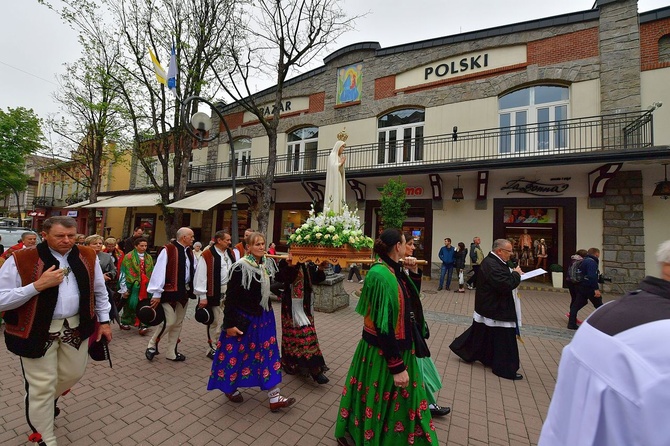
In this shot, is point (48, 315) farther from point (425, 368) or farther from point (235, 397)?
point (425, 368)

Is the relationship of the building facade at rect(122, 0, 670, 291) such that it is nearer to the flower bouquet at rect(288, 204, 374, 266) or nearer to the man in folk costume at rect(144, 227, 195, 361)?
the flower bouquet at rect(288, 204, 374, 266)

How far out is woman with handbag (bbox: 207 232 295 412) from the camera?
334 centimetres

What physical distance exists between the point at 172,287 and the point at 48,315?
209 centimetres

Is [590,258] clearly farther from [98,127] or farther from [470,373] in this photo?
[98,127]

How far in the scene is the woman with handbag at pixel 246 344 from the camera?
3338mm

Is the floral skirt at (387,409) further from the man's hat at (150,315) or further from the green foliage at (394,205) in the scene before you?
the green foliage at (394,205)

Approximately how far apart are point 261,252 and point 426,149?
39.2ft

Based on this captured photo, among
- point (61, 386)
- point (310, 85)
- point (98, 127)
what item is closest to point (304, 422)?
point (61, 386)

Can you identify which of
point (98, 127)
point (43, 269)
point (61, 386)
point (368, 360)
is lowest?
point (61, 386)

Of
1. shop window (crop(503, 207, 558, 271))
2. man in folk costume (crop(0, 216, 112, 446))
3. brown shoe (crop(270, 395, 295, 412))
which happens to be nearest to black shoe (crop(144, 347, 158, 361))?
man in folk costume (crop(0, 216, 112, 446))

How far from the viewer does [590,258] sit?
663cm

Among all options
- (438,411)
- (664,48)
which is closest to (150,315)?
(438,411)

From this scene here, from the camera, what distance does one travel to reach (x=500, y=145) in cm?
1238

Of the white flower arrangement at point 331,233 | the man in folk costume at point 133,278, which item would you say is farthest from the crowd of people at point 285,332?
the man in folk costume at point 133,278
